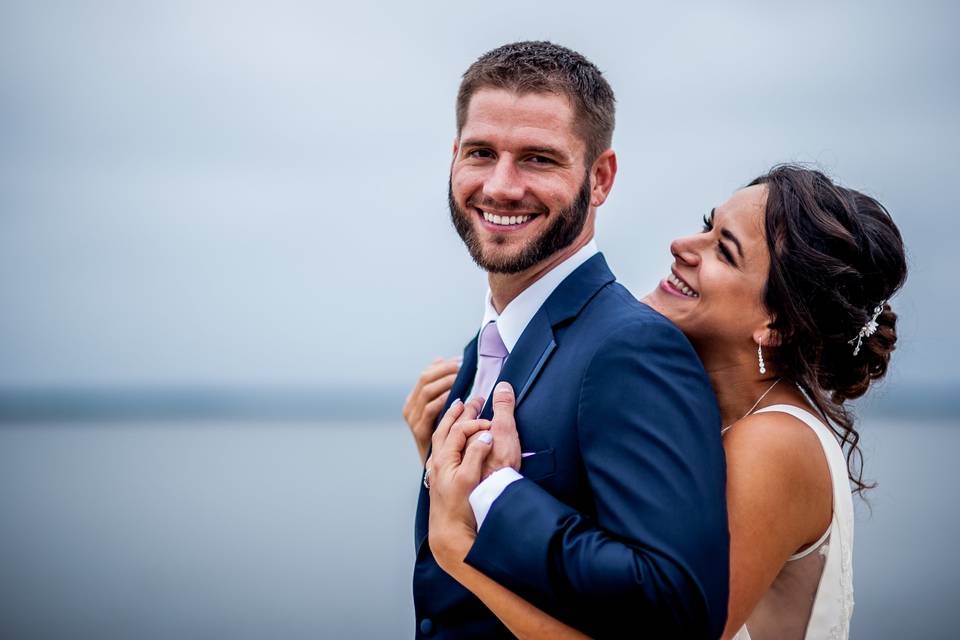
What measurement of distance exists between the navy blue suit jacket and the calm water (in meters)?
6.83

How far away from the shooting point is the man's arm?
6.43 feet

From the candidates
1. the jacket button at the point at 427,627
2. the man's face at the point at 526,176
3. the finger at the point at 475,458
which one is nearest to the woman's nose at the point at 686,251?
the man's face at the point at 526,176

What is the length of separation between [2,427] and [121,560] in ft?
130

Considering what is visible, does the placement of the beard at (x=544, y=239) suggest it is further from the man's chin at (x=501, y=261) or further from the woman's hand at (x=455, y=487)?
the woman's hand at (x=455, y=487)

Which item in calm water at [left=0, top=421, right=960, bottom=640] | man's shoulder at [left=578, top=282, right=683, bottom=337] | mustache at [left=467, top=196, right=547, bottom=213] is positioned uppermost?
mustache at [left=467, top=196, right=547, bottom=213]

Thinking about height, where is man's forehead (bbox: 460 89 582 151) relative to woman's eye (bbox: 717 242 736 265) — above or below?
above

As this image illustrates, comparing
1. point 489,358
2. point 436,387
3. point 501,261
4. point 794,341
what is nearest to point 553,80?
point 501,261

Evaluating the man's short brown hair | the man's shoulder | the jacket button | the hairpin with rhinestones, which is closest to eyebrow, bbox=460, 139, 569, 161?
the man's short brown hair

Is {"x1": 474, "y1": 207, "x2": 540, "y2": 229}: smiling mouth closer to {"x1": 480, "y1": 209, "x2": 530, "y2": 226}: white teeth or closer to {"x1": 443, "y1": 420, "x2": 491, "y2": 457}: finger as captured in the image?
{"x1": 480, "y1": 209, "x2": 530, "y2": 226}: white teeth

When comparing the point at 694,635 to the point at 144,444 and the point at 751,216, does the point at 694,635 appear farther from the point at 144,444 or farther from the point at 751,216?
the point at 144,444

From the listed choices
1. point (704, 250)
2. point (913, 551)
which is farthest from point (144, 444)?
point (704, 250)

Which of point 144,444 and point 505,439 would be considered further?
point 144,444

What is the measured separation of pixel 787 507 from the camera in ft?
8.20

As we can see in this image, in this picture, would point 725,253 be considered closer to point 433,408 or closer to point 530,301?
point 530,301
